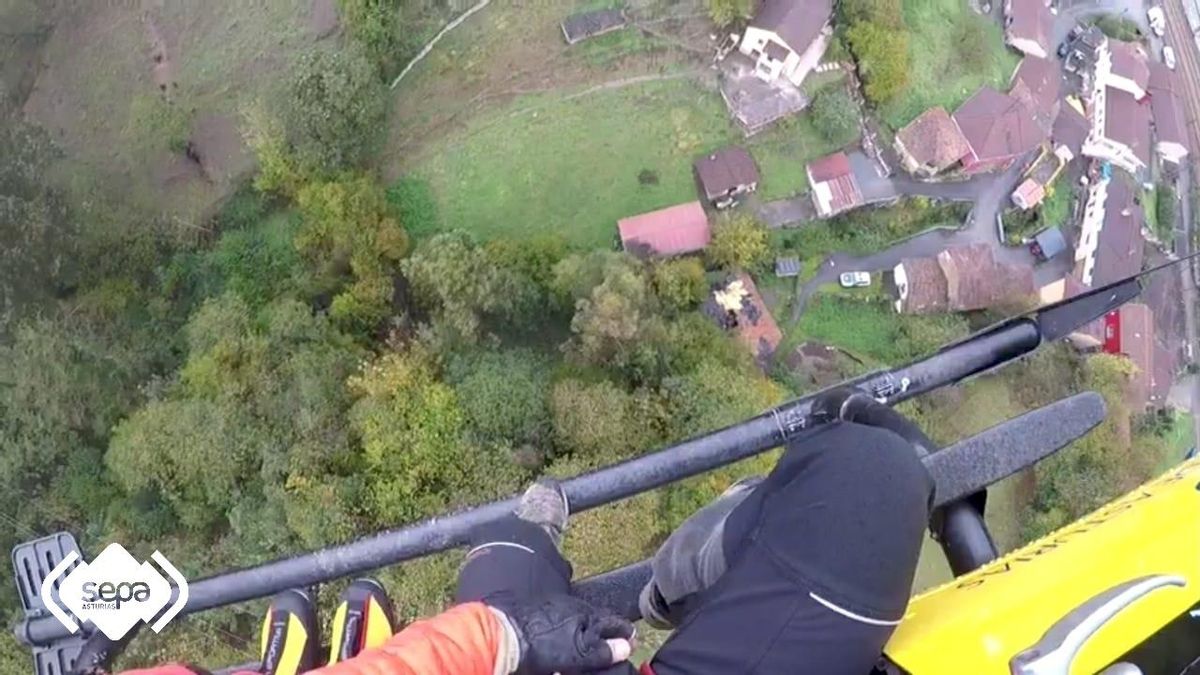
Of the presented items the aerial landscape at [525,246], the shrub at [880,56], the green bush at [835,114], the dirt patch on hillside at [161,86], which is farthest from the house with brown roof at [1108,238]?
the dirt patch on hillside at [161,86]

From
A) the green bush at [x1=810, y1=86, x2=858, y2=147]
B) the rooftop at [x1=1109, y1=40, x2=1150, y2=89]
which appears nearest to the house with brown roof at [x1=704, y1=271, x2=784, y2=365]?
the green bush at [x1=810, y1=86, x2=858, y2=147]

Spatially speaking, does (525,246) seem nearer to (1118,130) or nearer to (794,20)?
(794,20)

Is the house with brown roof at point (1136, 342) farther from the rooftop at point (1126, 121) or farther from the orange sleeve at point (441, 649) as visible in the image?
the orange sleeve at point (441, 649)

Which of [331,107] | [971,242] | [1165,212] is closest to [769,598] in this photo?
[331,107]

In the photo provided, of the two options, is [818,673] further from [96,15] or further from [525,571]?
[96,15]

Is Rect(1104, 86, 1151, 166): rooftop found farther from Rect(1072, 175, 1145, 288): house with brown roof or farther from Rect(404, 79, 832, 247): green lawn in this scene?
Rect(404, 79, 832, 247): green lawn

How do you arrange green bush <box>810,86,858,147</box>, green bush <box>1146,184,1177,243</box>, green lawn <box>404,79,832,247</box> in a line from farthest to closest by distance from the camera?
green bush <box>1146,184,1177,243</box> < green bush <box>810,86,858,147</box> < green lawn <box>404,79,832,247</box>
